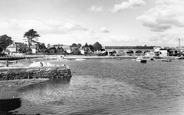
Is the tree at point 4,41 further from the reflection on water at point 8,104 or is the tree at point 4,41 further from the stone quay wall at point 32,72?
the reflection on water at point 8,104

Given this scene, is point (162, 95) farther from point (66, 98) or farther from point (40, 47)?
point (40, 47)

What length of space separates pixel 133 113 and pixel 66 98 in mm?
8597

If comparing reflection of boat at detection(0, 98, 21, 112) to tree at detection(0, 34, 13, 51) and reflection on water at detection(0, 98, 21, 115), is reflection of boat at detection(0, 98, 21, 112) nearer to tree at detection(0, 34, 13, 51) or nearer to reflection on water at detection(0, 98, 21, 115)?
reflection on water at detection(0, 98, 21, 115)

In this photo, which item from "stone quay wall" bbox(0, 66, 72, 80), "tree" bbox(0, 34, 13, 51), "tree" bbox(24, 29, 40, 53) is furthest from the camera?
"tree" bbox(24, 29, 40, 53)

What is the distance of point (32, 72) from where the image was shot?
42.0 meters

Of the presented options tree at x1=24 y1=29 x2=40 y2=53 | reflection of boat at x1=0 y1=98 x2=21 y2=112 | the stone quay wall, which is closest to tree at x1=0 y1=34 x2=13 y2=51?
tree at x1=24 y1=29 x2=40 y2=53

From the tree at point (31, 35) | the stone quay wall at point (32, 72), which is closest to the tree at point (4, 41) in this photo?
the tree at point (31, 35)

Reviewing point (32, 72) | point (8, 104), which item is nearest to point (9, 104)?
point (8, 104)

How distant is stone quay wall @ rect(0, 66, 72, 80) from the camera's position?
39562mm

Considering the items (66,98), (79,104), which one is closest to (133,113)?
(79,104)

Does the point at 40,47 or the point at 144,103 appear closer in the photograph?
the point at 144,103

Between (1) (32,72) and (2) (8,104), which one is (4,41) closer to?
(1) (32,72)

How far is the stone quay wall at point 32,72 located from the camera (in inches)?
1558

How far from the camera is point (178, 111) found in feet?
65.2
